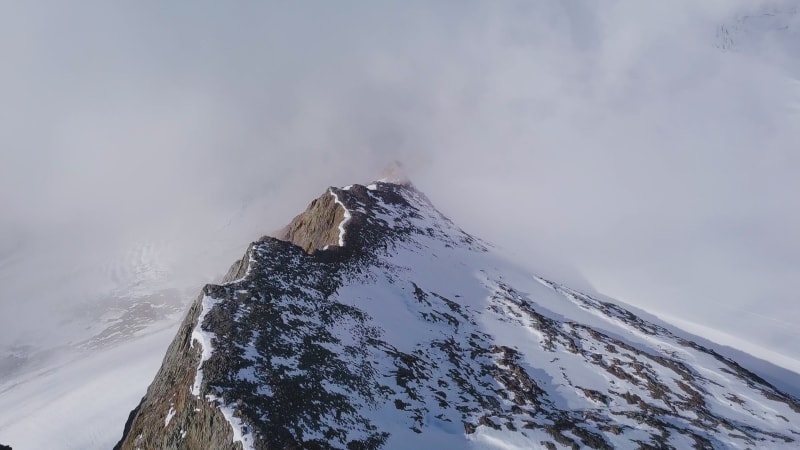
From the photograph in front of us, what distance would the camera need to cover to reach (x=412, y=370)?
94.1 ft

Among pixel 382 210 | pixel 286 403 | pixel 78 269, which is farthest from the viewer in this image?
pixel 78 269

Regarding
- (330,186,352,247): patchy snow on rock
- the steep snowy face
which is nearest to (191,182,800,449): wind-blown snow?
the steep snowy face

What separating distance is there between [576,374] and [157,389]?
2920cm

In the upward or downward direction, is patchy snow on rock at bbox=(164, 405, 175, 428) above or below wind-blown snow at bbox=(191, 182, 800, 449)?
below

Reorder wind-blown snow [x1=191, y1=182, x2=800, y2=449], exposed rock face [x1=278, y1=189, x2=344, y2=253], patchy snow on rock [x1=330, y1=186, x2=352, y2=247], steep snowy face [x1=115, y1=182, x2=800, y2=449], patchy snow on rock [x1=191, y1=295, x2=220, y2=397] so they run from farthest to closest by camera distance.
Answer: exposed rock face [x1=278, y1=189, x2=344, y2=253]
patchy snow on rock [x1=330, y1=186, x2=352, y2=247]
wind-blown snow [x1=191, y1=182, x2=800, y2=449]
steep snowy face [x1=115, y1=182, x2=800, y2=449]
patchy snow on rock [x1=191, y1=295, x2=220, y2=397]

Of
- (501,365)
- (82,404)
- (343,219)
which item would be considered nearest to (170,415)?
(501,365)

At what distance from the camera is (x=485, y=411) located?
26.6m

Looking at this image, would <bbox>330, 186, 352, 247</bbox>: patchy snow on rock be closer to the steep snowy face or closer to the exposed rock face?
the exposed rock face

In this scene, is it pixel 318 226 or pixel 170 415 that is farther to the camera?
pixel 318 226

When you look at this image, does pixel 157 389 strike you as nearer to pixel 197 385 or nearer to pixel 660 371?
pixel 197 385

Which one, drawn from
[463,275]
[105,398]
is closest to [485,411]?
[463,275]

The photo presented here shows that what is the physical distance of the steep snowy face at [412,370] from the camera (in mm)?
20203

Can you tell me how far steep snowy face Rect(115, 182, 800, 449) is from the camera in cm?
2020

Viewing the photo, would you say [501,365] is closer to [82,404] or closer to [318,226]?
[318,226]
